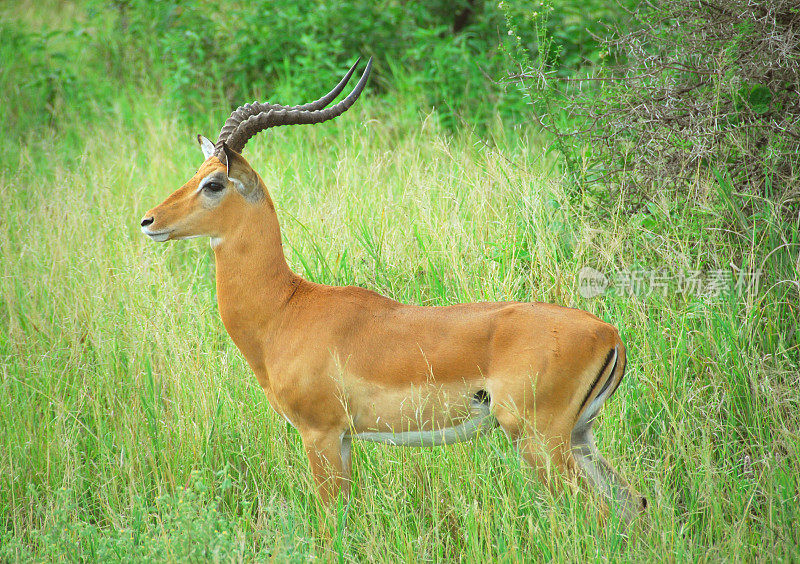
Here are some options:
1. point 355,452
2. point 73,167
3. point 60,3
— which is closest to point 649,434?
point 355,452

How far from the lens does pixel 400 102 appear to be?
25.7ft

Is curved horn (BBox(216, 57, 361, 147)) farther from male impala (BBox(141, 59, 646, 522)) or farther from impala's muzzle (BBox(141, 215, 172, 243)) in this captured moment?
impala's muzzle (BBox(141, 215, 172, 243))

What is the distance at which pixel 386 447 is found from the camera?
12.7 ft

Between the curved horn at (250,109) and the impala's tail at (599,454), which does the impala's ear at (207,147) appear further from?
A: the impala's tail at (599,454)

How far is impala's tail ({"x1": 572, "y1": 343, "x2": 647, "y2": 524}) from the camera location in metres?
3.10

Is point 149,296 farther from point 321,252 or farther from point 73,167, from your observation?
point 73,167

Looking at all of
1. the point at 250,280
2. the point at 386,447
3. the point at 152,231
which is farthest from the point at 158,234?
the point at 386,447

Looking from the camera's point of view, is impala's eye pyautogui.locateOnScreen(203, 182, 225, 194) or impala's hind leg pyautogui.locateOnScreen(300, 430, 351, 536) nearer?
impala's hind leg pyautogui.locateOnScreen(300, 430, 351, 536)

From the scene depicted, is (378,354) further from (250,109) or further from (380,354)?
(250,109)

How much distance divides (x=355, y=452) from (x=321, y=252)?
5.33 feet
